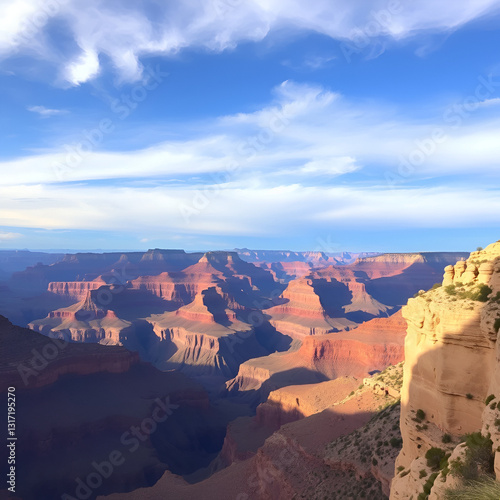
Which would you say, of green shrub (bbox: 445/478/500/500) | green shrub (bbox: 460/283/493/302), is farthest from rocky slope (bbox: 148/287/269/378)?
green shrub (bbox: 445/478/500/500)

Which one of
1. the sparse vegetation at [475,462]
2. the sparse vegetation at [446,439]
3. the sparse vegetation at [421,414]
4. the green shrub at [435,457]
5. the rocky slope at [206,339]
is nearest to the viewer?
the sparse vegetation at [475,462]

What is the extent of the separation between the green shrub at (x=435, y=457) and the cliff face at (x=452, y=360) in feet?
1.72

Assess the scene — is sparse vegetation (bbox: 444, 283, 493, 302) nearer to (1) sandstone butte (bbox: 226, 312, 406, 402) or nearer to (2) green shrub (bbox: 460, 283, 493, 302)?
(2) green shrub (bbox: 460, 283, 493, 302)

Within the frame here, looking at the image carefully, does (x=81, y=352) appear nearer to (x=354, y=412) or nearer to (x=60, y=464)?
(x=60, y=464)

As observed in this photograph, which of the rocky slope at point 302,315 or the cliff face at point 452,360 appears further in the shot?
the rocky slope at point 302,315

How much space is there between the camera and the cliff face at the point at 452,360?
17219 millimetres

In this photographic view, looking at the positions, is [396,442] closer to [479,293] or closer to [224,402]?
[479,293]

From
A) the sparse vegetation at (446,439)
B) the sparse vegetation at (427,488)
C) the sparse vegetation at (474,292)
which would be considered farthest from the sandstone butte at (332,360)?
the sparse vegetation at (427,488)

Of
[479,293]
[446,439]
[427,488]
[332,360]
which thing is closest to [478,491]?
[427,488]

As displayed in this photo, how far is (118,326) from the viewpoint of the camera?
158 m

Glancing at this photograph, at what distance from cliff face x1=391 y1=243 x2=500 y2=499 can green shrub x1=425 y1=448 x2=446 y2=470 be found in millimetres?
524

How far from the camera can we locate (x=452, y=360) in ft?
60.8

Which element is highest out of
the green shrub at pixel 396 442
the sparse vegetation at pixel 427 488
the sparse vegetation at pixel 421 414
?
the sparse vegetation at pixel 421 414

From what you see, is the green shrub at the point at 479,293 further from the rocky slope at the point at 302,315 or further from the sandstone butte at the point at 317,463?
the rocky slope at the point at 302,315
